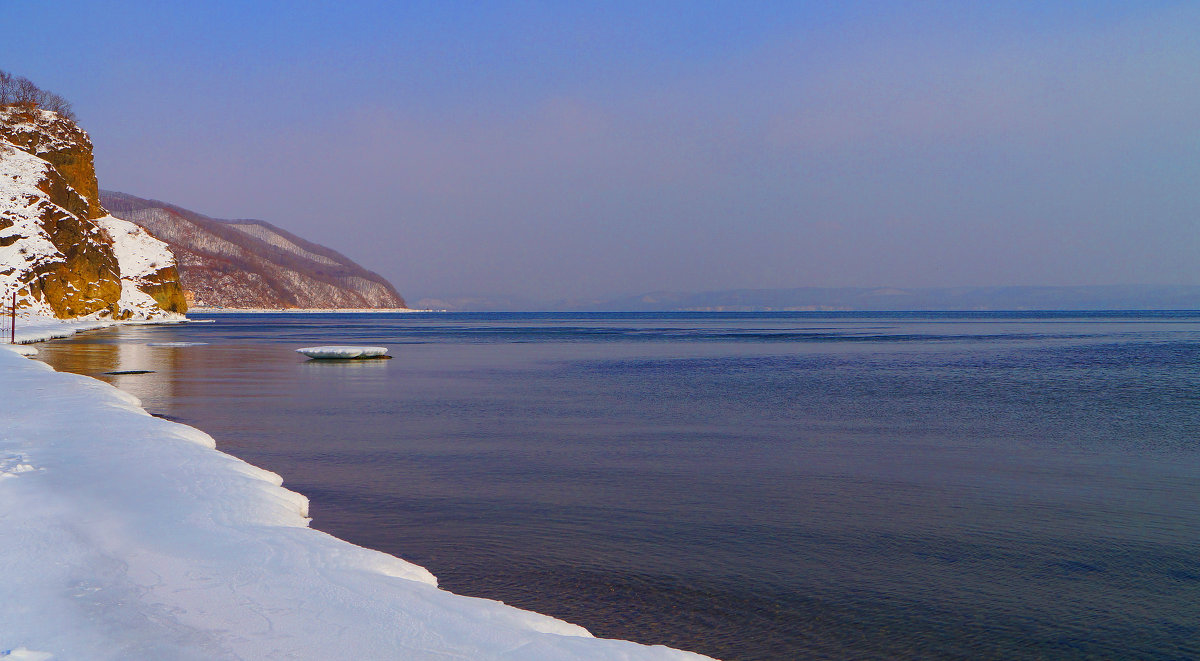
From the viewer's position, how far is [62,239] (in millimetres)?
80188

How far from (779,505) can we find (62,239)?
88020mm

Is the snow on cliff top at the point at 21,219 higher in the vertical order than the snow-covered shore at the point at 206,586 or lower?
higher

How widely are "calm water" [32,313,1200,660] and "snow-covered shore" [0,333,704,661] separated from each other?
1.04 metres

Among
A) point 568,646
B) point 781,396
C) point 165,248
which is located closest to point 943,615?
point 568,646

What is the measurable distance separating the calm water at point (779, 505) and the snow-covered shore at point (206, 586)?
1.04 metres

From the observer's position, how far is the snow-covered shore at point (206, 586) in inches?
190

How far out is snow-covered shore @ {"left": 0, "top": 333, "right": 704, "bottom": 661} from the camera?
482cm

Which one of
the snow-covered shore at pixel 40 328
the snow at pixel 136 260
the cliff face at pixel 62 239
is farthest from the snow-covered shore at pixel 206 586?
the snow at pixel 136 260

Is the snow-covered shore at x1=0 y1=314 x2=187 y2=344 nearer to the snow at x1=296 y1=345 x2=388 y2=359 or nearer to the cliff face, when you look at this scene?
the cliff face

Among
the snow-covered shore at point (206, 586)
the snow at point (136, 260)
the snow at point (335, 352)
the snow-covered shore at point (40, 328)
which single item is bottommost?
the snow-covered shore at point (40, 328)

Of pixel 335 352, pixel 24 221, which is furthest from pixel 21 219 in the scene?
pixel 335 352

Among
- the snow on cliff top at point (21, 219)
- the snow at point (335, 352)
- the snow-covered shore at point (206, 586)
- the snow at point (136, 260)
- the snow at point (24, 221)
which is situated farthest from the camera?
the snow at point (136, 260)

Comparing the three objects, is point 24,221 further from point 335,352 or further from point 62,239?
point 335,352

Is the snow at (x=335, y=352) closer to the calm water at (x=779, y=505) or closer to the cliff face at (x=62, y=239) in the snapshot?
the calm water at (x=779, y=505)
